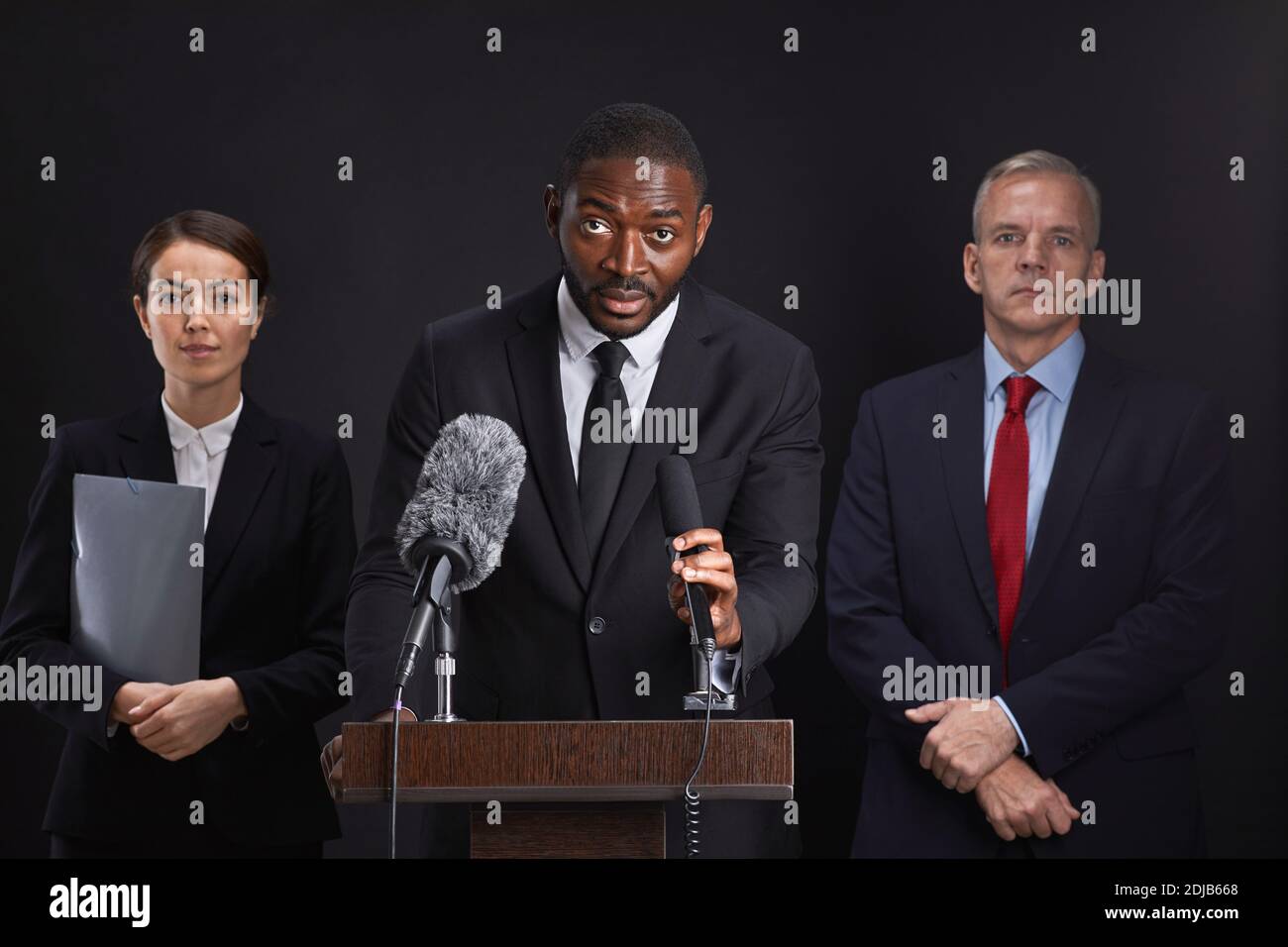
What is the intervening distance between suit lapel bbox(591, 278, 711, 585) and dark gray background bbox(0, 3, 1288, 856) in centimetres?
56

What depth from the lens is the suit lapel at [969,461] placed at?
397cm

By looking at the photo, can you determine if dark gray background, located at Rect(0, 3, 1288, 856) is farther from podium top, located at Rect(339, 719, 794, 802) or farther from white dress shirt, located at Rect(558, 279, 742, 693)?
podium top, located at Rect(339, 719, 794, 802)

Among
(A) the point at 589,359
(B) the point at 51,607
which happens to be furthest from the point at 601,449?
(B) the point at 51,607

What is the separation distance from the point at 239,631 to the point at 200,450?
0.53 m

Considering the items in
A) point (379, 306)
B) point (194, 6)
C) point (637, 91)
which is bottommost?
point (379, 306)

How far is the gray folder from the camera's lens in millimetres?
3990

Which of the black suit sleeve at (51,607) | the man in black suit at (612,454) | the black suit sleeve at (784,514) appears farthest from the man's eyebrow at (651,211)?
the black suit sleeve at (51,607)

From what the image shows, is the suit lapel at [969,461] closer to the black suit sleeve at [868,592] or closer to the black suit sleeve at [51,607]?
the black suit sleeve at [868,592]

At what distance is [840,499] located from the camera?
4133mm

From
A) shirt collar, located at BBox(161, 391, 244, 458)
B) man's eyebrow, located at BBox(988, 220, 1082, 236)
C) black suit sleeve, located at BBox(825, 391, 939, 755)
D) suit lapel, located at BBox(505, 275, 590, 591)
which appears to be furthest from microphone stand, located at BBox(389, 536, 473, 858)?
man's eyebrow, located at BBox(988, 220, 1082, 236)

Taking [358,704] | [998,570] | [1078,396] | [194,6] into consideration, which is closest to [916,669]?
[998,570]

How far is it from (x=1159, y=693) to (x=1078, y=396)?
81 centimetres

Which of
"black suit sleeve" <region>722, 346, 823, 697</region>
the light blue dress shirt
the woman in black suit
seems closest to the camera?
"black suit sleeve" <region>722, 346, 823, 697</region>
